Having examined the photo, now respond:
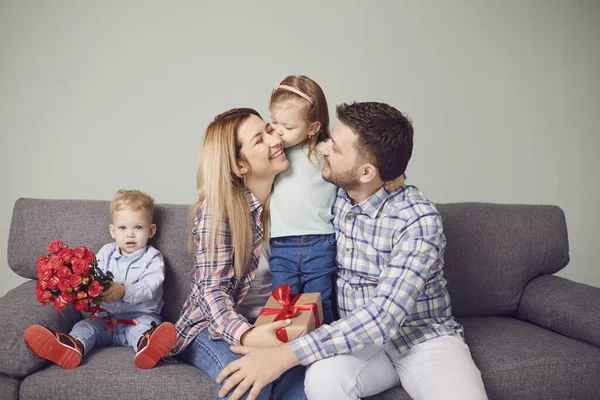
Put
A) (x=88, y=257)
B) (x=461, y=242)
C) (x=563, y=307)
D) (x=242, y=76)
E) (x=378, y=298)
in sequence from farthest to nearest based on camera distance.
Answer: (x=242, y=76) → (x=461, y=242) → (x=563, y=307) → (x=88, y=257) → (x=378, y=298)

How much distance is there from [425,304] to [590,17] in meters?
2.84

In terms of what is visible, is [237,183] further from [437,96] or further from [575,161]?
[575,161]

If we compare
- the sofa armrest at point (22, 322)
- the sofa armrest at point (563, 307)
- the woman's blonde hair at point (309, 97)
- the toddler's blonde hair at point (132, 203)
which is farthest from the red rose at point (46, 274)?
the sofa armrest at point (563, 307)

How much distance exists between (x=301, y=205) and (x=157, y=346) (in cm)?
70

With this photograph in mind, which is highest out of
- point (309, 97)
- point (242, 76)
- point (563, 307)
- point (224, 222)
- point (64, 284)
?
point (242, 76)

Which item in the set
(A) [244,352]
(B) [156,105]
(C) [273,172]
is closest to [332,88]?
(B) [156,105]

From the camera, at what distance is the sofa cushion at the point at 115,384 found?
2.14m

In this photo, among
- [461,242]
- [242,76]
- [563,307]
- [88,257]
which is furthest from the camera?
[242,76]

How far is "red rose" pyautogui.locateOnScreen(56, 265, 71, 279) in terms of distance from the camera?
2.18 meters

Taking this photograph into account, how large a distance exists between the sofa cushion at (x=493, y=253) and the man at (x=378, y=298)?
0.53 metres

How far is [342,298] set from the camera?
2.34 m

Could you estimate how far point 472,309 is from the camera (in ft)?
9.28

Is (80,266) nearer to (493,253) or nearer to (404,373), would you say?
(404,373)

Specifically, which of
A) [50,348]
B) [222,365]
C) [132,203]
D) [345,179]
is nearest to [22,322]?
[50,348]
